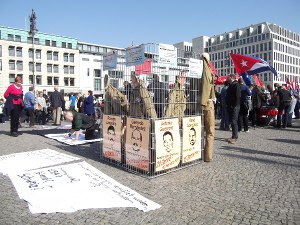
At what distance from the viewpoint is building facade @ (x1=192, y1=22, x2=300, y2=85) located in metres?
103

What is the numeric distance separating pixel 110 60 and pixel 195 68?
191 centimetres

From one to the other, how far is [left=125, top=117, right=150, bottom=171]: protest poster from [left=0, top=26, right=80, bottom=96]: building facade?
220 ft

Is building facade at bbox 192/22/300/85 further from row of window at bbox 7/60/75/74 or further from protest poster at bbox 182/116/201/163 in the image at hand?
protest poster at bbox 182/116/201/163

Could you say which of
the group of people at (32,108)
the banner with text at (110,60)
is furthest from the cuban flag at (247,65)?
the banner with text at (110,60)

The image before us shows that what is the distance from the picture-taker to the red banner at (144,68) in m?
5.41

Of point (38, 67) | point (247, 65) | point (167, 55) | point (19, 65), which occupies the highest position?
point (19, 65)

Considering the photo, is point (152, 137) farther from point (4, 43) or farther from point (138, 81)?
point (4, 43)

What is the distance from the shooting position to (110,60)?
20.8ft

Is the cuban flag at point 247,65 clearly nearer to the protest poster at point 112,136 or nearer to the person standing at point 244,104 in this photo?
the person standing at point 244,104

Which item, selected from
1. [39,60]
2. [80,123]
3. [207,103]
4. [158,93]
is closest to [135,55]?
[158,93]

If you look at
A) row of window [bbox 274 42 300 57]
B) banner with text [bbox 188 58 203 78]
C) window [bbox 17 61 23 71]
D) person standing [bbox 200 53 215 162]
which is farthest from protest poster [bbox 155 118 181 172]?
row of window [bbox 274 42 300 57]

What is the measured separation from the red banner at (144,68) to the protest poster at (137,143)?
0.95 m

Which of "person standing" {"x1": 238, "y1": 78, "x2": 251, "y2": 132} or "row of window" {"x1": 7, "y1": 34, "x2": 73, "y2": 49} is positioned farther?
"row of window" {"x1": 7, "y1": 34, "x2": 73, "y2": 49}

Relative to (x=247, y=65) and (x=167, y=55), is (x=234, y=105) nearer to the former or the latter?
(x=167, y=55)
